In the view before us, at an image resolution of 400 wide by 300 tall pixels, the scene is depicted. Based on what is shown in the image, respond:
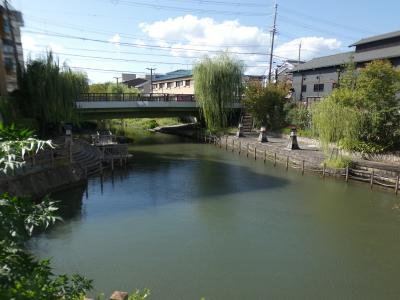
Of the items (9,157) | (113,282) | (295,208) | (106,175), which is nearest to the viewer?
(9,157)

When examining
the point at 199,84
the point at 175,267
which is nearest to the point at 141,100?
the point at 199,84

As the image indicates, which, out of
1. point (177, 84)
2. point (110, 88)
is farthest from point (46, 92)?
point (177, 84)

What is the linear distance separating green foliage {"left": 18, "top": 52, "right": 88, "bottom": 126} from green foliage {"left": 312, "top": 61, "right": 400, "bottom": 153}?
17101 millimetres

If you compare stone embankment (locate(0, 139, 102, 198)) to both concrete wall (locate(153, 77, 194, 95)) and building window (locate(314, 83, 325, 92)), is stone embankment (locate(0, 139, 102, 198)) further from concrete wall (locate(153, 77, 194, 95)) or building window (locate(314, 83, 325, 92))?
concrete wall (locate(153, 77, 194, 95))

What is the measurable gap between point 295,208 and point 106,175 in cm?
1178

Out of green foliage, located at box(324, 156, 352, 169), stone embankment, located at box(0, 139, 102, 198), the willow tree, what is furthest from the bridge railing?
green foliage, located at box(324, 156, 352, 169)

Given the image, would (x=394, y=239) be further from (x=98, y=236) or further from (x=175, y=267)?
(x=98, y=236)

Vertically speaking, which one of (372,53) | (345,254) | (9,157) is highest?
(372,53)

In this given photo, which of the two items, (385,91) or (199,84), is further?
(199,84)

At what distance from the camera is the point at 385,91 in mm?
20984

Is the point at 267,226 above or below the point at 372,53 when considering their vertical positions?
below

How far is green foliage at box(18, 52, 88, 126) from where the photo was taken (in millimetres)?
24344

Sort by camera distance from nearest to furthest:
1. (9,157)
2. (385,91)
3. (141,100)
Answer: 1. (9,157)
2. (385,91)
3. (141,100)

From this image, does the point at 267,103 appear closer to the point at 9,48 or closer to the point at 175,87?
the point at 9,48
